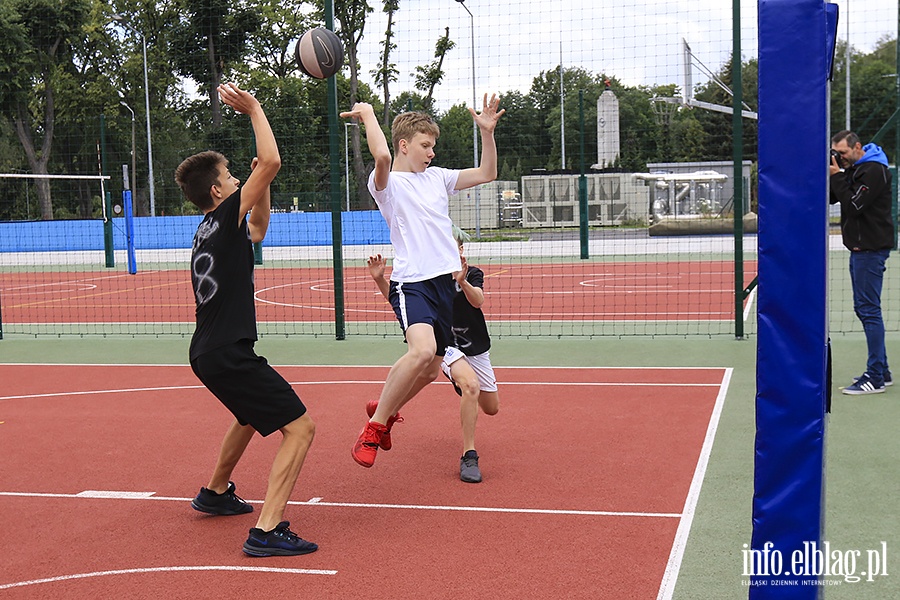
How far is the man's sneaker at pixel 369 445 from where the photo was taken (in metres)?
5.05

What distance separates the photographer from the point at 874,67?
39.0 meters

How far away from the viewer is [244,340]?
464 cm

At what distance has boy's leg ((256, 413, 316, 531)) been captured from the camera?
4.50m

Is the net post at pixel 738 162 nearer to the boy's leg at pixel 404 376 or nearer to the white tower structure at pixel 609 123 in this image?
the boy's leg at pixel 404 376

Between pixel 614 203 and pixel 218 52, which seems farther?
pixel 218 52

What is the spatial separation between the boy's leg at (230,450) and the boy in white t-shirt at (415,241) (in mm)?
654

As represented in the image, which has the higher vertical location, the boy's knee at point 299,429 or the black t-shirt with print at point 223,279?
the black t-shirt with print at point 223,279

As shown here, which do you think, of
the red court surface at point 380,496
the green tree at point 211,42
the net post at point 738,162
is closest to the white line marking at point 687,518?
the red court surface at point 380,496

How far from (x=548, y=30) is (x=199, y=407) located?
6.29m

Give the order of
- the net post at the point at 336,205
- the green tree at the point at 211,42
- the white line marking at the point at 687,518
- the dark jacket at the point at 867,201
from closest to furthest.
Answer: the white line marking at the point at 687,518 < the dark jacket at the point at 867,201 < the net post at the point at 336,205 < the green tree at the point at 211,42

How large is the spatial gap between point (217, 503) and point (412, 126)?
2.38 m

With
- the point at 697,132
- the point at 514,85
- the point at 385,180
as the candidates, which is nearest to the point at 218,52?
the point at 697,132

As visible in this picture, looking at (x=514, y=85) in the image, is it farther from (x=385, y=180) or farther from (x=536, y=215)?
(x=536, y=215)

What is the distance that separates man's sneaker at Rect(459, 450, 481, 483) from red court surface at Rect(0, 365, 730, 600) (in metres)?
0.11
